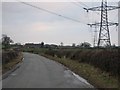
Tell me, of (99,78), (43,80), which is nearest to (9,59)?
(43,80)

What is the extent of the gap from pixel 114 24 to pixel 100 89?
2558 centimetres

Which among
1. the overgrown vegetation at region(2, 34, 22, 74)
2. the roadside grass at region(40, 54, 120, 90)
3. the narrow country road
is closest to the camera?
the roadside grass at region(40, 54, 120, 90)

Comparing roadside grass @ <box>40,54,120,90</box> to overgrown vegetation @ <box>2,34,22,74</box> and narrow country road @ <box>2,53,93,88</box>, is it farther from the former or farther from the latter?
overgrown vegetation @ <box>2,34,22,74</box>

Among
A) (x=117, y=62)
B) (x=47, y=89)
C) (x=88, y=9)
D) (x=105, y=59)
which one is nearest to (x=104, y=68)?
(x=105, y=59)

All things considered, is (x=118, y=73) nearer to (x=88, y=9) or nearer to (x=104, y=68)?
(x=104, y=68)

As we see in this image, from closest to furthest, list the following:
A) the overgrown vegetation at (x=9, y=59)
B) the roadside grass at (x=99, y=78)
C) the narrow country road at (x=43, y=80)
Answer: the roadside grass at (x=99, y=78) → the narrow country road at (x=43, y=80) → the overgrown vegetation at (x=9, y=59)

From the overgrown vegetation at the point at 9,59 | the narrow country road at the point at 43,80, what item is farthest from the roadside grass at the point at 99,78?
the overgrown vegetation at the point at 9,59

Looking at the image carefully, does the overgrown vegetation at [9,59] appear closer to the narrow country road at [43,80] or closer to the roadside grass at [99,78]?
→ the narrow country road at [43,80]

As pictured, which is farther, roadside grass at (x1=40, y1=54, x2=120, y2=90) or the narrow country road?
the narrow country road

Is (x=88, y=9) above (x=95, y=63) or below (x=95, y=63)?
above

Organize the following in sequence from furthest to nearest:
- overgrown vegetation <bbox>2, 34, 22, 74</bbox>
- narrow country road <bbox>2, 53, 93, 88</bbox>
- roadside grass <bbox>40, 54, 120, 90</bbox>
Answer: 1. overgrown vegetation <bbox>2, 34, 22, 74</bbox>
2. narrow country road <bbox>2, 53, 93, 88</bbox>
3. roadside grass <bbox>40, 54, 120, 90</bbox>

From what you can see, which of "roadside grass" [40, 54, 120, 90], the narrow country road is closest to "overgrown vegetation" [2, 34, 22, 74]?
the narrow country road

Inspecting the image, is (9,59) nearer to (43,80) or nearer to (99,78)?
(43,80)

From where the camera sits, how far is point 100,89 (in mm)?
15406
